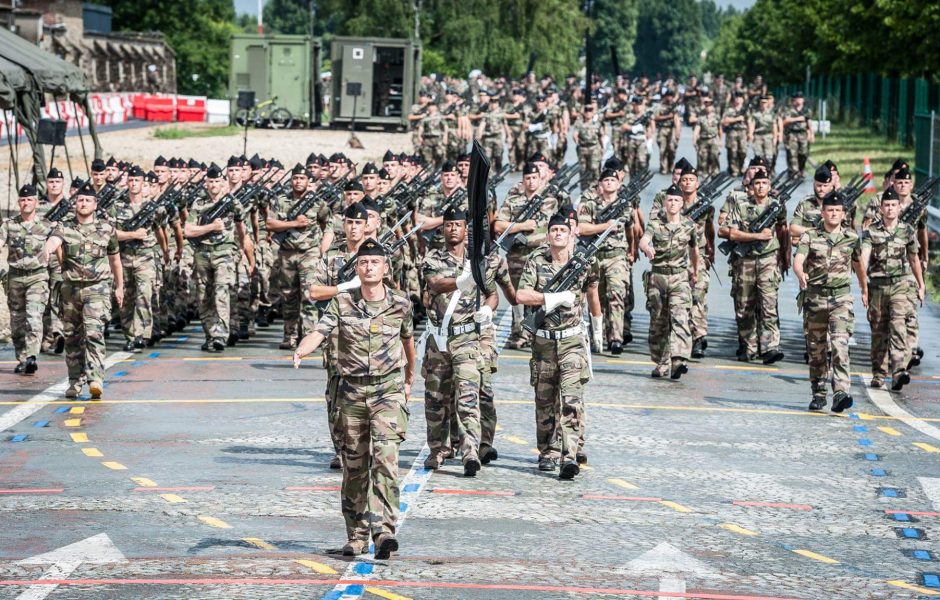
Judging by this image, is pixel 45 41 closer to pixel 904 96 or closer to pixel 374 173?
pixel 904 96

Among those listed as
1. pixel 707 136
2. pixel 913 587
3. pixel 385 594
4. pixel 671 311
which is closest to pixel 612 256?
pixel 671 311

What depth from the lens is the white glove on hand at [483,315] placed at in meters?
13.9

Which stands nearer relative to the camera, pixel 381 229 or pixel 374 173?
pixel 381 229

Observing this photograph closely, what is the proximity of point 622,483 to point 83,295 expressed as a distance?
665cm

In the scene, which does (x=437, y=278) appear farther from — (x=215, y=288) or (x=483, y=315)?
(x=215, y=288)

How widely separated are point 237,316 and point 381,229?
148 inches

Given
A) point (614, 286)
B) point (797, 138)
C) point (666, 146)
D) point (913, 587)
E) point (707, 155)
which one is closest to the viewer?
point (913, 587)

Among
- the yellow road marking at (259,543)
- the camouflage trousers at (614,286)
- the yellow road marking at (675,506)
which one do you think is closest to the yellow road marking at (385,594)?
the yellow road marking at (259,543)

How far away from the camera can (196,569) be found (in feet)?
35.3

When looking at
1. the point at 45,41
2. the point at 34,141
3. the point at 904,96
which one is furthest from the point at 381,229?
the point at 45,41

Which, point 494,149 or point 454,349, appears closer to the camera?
point 454,349

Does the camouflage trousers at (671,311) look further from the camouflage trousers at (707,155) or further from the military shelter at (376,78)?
the military shelter at (376,78)

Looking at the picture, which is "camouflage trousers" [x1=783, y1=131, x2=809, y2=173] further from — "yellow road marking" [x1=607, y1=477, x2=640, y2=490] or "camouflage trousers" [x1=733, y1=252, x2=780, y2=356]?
"yellow road marking" [x1=607, y1=477, x2=640, y2=490]

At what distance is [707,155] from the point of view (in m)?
41.9
